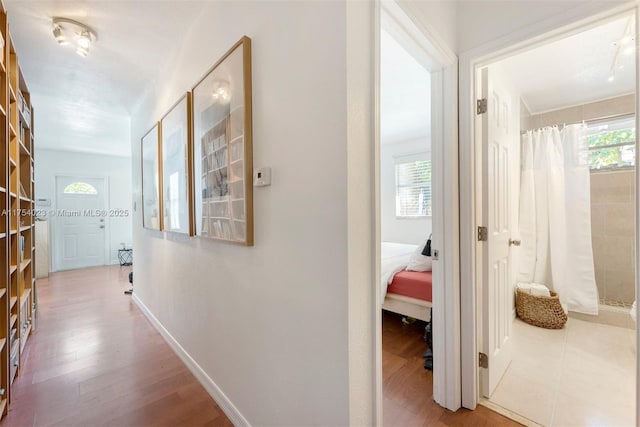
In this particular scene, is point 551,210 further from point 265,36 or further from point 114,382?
point 114,382

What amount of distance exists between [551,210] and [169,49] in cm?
398

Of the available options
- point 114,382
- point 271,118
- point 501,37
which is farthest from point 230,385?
point 501,37

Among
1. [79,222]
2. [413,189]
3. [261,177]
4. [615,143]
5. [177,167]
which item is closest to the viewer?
[261,177]

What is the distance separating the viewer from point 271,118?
3.92 ft

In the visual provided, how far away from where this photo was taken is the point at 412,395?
1684mm

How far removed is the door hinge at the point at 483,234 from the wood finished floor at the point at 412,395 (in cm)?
96

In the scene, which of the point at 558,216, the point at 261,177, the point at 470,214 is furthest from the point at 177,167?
the point at 558,216

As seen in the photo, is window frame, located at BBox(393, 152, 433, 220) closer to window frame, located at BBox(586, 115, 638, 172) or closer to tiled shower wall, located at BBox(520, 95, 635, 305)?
tiled shower wall, located at BBox(520, 95, 635, 305)

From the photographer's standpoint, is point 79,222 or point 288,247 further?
point 79,222

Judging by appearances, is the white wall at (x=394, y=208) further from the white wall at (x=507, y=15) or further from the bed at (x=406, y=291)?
the white wall at (x=507, y=15)

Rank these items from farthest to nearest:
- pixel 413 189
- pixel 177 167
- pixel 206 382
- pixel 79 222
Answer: pixel 79 222, pixel 413 189, pixel 177 167, pixel 206 382

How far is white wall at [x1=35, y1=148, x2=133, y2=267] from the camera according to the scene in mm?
5266

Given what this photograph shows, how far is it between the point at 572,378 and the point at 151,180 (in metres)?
3.68

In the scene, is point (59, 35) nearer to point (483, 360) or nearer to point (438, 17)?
point (438, 17)
